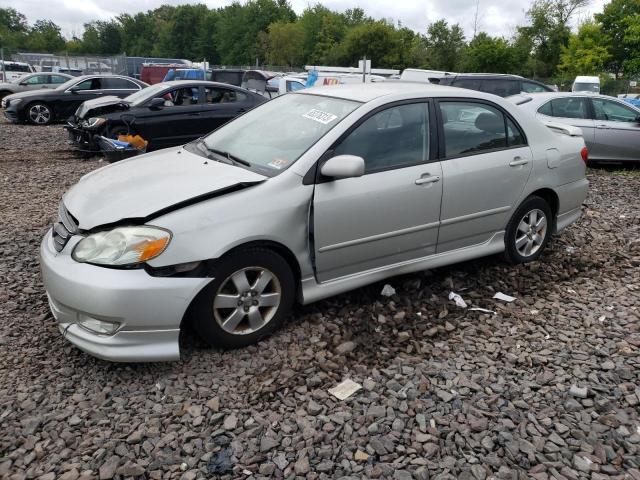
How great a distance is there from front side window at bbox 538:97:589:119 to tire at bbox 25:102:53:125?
1294 centimetres

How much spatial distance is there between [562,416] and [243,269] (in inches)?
77.8

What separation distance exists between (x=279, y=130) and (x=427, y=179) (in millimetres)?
1145

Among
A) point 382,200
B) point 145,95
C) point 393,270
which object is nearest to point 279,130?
point 382,200

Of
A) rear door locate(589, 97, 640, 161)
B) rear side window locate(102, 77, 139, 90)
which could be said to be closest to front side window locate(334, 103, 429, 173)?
rear door locate(589, 97, 640, 161)

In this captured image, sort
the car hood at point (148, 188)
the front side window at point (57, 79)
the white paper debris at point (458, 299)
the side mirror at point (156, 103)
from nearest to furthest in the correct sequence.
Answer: the car hood at point (148, 188) < the white paper debris at point (458, 299) < the side mirror at point (156, 103) < the front side window at point (57, 79)

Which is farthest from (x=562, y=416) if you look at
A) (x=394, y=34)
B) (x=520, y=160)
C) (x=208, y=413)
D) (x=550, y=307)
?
(x=394, y=34)

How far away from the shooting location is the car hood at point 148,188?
3229 mm

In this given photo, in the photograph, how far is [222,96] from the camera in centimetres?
1123

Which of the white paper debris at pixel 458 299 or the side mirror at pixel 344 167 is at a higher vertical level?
the side mirror at pixel 344 167

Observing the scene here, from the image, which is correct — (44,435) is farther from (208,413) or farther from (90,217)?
(90,217)

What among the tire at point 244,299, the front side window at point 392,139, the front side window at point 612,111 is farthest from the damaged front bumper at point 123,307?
the front side window at point 612,111

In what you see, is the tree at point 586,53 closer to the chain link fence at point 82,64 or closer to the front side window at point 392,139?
the chain link fence at point 82,64

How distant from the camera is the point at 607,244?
5.65 meters

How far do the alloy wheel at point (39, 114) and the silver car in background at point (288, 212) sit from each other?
1295cm
